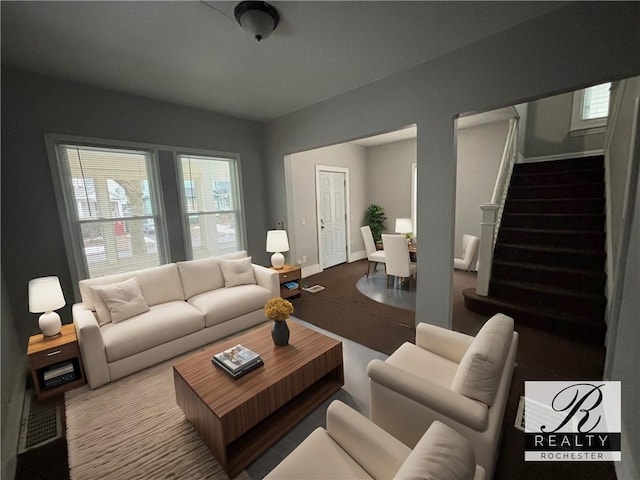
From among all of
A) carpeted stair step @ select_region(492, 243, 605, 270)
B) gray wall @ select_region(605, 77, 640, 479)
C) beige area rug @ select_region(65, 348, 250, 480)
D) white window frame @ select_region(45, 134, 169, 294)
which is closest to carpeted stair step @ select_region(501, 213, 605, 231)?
carpeted stair step @ select_region(492, 243, 605, 270)

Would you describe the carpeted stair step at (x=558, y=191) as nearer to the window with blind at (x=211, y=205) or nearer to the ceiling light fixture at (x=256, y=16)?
the ceiling light fixture at (x=256, y=16)

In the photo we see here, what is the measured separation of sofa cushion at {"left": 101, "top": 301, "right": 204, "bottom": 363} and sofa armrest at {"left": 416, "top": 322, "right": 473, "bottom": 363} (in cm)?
217

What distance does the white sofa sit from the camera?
230cm

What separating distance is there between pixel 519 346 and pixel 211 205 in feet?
13.6

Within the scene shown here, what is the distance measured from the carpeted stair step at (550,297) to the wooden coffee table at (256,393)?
2.45 meters

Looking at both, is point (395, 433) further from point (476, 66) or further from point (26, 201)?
point (26, 201)

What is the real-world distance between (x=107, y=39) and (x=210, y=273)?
240 cm

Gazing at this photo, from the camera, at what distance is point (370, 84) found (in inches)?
117

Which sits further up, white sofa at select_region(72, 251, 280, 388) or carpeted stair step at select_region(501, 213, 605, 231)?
carpeted stair step at select_region(501, 213, 605, 231)

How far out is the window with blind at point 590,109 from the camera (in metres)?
4.62

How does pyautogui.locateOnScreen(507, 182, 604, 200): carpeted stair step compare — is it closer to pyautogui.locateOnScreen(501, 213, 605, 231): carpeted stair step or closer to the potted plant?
pyautogui.locateOnScreen(501, 213, 605, 231): carpeted stair step

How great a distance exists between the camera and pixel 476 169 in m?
5.11

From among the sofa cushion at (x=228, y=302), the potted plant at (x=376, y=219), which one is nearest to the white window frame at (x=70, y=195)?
the sofa cushion at (x=228, y=302)

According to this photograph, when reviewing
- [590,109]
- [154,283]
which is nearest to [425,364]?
[154,283]
